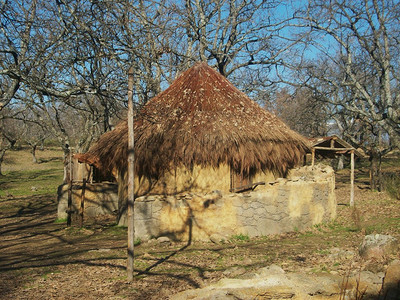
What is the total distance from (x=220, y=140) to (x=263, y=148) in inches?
52.9

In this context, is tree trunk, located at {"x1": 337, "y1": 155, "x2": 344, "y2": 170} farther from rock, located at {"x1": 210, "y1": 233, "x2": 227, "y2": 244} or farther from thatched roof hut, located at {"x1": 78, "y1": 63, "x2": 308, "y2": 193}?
rock, located at {"x1": 210, "y1": 233, "x2": 227, "y2": 244}

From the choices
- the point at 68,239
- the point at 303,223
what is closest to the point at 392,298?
the point at 303,223

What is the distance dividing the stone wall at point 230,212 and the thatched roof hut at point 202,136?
1050 millimetres


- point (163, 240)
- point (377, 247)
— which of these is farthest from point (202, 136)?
point (377, 247)

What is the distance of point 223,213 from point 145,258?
246cm

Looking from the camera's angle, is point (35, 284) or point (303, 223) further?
point (303, 223)

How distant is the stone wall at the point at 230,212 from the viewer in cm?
948

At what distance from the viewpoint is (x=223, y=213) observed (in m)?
9.64

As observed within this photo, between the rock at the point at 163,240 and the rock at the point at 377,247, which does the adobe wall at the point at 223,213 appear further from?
the rock at the point at 377,247

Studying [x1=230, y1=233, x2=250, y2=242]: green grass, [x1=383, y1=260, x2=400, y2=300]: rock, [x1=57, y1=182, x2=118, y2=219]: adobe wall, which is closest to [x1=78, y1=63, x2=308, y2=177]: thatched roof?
[x1=57, y1=182, x2=118, y2=219]: adobe wall

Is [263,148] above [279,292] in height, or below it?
above

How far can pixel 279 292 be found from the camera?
4.77 meters

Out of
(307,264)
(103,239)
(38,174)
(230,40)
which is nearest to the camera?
(307,264)

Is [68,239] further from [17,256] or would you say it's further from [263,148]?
[263,148]
